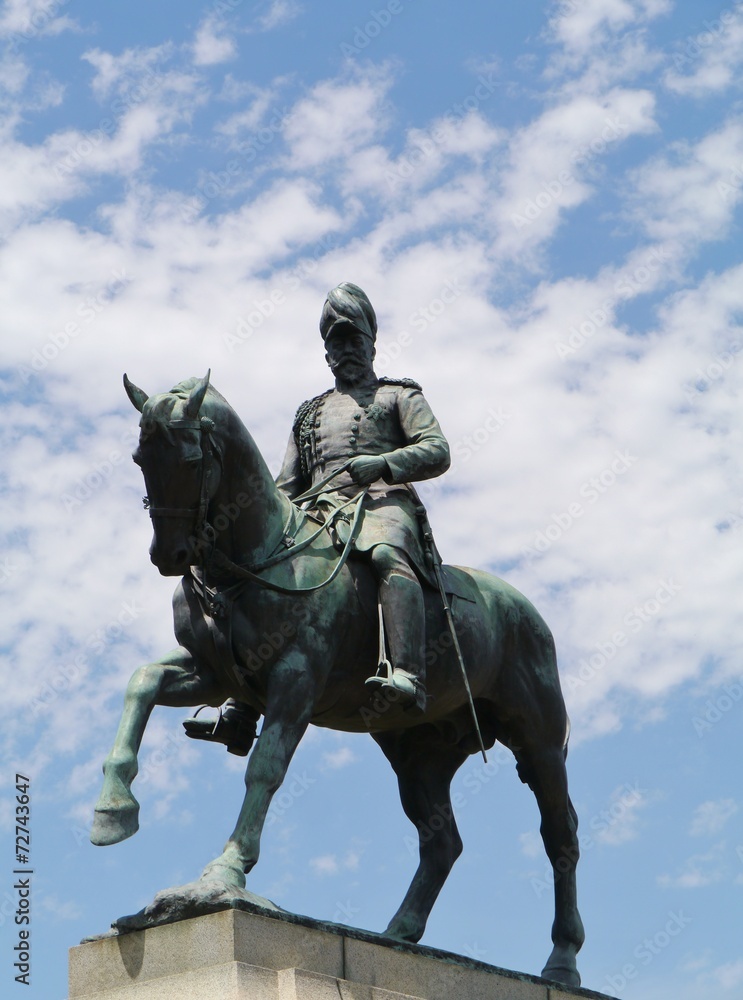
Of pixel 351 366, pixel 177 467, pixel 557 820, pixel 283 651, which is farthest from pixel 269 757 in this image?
pixel 351 366

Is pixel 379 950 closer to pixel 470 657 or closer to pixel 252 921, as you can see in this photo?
pixel 252 921

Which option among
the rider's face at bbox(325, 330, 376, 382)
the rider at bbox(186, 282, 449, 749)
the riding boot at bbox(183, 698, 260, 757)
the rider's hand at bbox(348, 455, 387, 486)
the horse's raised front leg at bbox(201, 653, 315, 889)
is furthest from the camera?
the rider's face at bbox(325, 330, 376, 382)

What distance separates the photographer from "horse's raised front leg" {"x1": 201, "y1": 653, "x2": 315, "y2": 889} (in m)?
11.3

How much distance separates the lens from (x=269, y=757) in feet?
38.7

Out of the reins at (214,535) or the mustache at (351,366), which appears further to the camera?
the mustache at (351,366)

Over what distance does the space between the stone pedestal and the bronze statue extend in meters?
0.22

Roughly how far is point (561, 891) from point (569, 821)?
58 cm

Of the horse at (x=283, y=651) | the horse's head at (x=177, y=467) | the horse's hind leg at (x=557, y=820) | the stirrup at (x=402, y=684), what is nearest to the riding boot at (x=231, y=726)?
the horse at (x=283, y=651)

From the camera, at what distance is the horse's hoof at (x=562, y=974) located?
13.8 meters

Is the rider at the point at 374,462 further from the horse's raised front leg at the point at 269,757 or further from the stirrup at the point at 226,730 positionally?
the horse's raised front leg at the point at 269,757

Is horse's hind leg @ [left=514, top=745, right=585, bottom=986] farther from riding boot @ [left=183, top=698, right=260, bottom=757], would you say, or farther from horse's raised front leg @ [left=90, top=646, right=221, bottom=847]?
horse's raised front leg @ [left=90, top=646, right=221, bottom=847]

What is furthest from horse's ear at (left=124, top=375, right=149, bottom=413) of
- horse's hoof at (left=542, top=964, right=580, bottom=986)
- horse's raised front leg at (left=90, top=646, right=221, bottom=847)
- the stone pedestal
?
horse's hoof at (left=542, top=964, right=580, bottom=986)

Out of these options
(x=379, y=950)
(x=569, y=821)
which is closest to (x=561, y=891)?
(x=569, y=821)

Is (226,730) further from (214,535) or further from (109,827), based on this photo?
(109,827)
